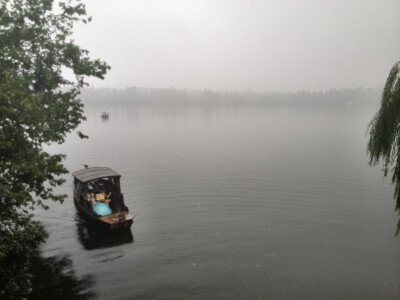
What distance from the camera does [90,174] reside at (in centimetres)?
2347

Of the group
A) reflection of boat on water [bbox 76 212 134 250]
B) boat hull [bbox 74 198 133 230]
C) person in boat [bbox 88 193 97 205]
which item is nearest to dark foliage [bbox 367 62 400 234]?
boat hull [bbox 74 198 133 230]

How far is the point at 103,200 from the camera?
23.0m

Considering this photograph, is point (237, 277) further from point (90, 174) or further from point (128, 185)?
point (128, 185)

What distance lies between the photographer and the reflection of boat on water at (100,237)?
66.5ft

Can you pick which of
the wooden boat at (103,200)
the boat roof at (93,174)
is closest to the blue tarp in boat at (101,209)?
the wooden boat at (103,200)

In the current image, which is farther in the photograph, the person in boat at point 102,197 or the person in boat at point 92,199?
the person in boat at point 102,197

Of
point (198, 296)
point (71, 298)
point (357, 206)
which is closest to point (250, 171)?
point (357, 206)

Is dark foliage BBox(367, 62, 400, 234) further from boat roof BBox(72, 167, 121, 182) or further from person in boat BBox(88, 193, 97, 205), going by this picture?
person in boat BBox(88, 193, 97, 205)

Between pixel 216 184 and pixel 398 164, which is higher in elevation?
pixel 398 164

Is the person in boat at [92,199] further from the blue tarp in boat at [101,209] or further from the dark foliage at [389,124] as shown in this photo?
the dark foliage at [389,124]

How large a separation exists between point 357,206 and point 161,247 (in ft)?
67.0

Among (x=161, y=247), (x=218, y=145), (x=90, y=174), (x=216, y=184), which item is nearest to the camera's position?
(x=161, y=247)

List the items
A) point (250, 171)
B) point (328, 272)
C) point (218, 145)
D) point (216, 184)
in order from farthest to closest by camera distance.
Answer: point (218, 145)
point (250, 171)
point (216, 184)
point (328, 272)

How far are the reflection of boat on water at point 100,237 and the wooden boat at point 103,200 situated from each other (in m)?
0.90
